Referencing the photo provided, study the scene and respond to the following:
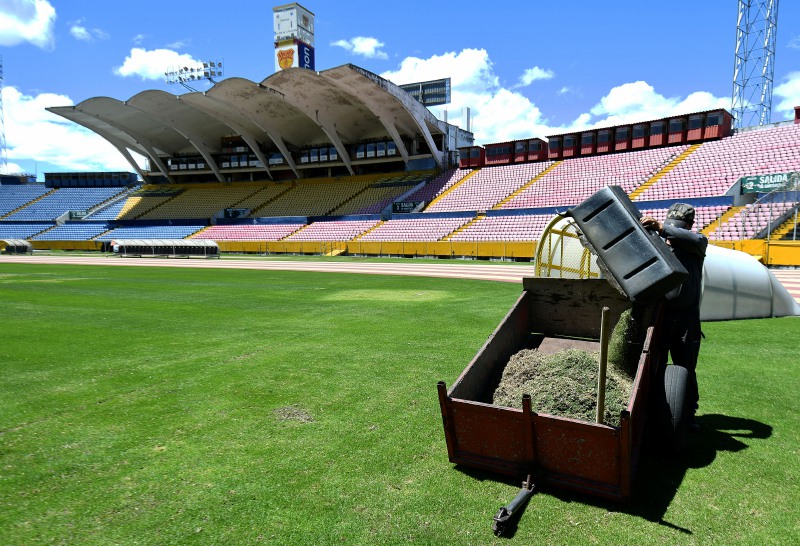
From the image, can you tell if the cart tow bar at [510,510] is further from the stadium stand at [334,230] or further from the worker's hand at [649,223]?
the stadium stand at [334,230]

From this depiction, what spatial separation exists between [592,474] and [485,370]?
127cm

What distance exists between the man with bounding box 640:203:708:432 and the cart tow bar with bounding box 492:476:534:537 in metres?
1.88

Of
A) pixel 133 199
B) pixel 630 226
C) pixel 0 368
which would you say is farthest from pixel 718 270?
pixel 133 199

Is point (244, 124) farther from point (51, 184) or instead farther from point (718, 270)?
point (718, 270)

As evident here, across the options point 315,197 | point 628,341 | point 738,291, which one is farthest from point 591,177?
point 628,341

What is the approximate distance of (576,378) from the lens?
156 inches

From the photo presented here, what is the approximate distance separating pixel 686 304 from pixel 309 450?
3556 mm

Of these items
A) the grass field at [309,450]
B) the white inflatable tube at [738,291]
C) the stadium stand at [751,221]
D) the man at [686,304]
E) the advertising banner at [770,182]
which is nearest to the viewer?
the grass field at [309,450]

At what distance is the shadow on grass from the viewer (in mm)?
3033

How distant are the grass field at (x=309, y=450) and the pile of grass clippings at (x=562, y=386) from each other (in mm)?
599

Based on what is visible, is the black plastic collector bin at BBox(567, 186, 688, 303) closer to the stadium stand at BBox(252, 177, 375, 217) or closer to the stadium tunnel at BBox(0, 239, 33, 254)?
the stadium stand at BBox(252, 177, 375, 217)

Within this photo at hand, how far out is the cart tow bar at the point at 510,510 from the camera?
2.75 m

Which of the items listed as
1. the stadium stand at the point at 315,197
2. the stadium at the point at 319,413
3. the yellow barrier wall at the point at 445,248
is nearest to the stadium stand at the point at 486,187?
the yellow barrier wall at the point at 445,248

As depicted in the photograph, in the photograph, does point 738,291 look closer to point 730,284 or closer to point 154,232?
point 730,284
